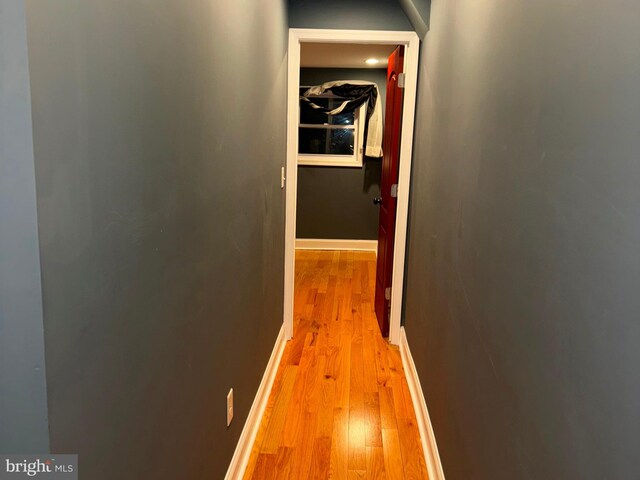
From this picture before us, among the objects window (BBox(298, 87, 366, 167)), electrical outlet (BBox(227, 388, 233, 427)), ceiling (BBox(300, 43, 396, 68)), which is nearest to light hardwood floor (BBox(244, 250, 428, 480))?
electrical outlet (BBox(227, 388, 233, 427))

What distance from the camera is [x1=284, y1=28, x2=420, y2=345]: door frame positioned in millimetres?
3354

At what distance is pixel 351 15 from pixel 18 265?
3044 millimetres

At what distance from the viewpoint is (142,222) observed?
1123mm

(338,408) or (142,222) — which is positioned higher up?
(142,222)

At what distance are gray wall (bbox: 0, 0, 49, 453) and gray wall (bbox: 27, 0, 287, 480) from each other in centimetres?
2

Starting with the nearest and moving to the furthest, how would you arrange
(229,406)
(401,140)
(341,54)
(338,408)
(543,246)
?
(543,246) → (229,406) → (338,408) → (401,140) → (341,54)

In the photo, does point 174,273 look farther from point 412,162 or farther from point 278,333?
point 412,162

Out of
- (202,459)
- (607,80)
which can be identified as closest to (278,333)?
(202,459)

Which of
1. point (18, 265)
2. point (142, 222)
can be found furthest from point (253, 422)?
point (18, 265)

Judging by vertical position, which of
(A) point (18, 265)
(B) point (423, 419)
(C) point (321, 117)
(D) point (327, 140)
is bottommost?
(B) point (423, 419)

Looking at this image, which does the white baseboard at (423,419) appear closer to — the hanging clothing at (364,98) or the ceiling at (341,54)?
the ceiling at (341,54)

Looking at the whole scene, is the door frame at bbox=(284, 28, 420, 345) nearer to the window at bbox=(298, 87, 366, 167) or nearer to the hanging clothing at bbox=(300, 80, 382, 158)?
the hanging clothing at bbox=(300, 80, 382, 158)

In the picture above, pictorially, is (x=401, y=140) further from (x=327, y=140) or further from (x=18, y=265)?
(x=327, y=140)

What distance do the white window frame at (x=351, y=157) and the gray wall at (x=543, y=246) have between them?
4477mm
